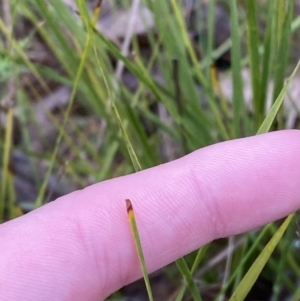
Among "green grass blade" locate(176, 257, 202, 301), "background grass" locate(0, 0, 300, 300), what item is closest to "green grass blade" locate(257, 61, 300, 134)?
"background grass" locate(0, 0, 300, 300)

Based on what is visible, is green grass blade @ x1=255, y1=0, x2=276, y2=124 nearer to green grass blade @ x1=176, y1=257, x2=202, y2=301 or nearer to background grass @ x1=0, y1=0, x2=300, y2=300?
background grass @ x1=0, y1=0, x2=300, y2=300

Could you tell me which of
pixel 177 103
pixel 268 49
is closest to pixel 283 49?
pixel 268 49

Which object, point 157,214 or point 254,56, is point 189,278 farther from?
point 254,56

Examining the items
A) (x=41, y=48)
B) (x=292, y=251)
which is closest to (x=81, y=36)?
(x=292, y=251)

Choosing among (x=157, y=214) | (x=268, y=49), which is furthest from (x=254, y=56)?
(x=157, y=214)

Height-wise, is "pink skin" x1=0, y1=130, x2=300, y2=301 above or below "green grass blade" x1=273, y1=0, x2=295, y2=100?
below

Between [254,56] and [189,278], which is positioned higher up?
[254,56]

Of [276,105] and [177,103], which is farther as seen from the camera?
[177,103]

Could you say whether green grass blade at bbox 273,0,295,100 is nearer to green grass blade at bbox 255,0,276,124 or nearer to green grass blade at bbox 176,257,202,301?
green grass blade at bbox 255,0,276,124
